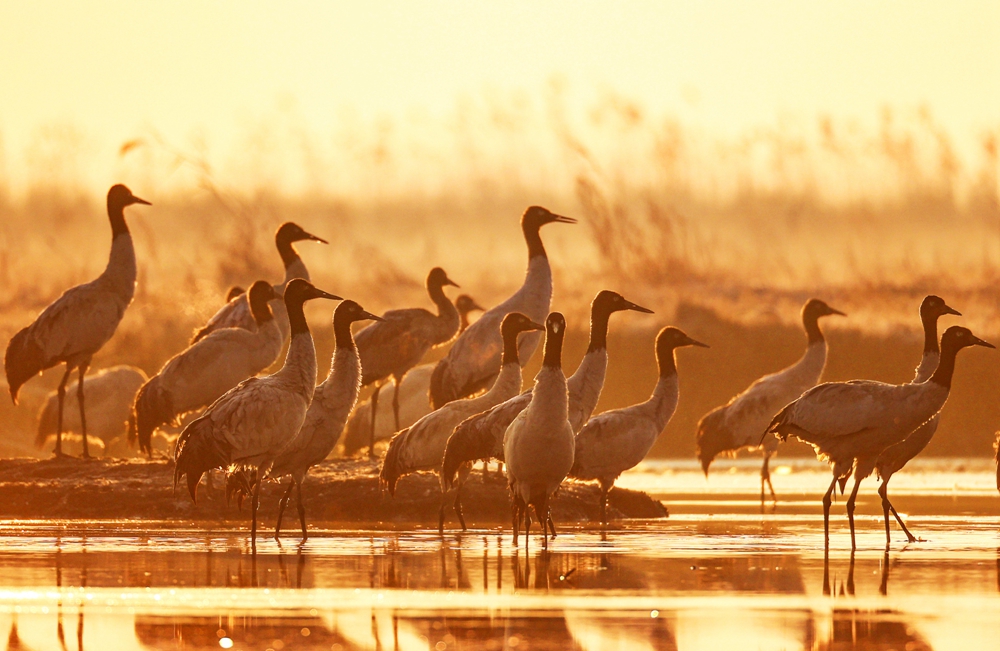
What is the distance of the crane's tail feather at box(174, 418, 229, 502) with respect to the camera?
18.0 m

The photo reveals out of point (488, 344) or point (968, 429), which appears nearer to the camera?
point (488, 344)

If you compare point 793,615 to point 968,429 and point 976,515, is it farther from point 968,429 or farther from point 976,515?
point 968,429

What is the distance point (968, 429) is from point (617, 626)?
53967mm

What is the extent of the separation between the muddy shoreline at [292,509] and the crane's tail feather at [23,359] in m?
2.02

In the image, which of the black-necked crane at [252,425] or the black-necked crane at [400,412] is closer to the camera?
the black-necked crane at [252,425]

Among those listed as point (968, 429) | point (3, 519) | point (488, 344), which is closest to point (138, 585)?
point (3, 519)

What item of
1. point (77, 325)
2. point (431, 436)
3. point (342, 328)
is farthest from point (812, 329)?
point (77, 325)

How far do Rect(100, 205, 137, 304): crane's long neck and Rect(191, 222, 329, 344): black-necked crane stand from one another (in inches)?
46.5

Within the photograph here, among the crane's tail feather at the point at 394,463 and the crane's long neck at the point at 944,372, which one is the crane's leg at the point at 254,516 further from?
the crane's long neck at the point at 944,372

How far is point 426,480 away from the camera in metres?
23.4

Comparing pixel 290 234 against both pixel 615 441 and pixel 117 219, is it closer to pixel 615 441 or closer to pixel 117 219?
pixel 117 219

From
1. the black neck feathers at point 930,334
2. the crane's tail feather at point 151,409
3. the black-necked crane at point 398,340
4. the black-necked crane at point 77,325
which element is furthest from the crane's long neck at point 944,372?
the black-necked crane at point 77,325

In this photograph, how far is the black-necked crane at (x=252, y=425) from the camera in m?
17.9

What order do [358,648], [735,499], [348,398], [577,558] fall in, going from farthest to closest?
[735,499], [348,398], [577,558], [358,648]
